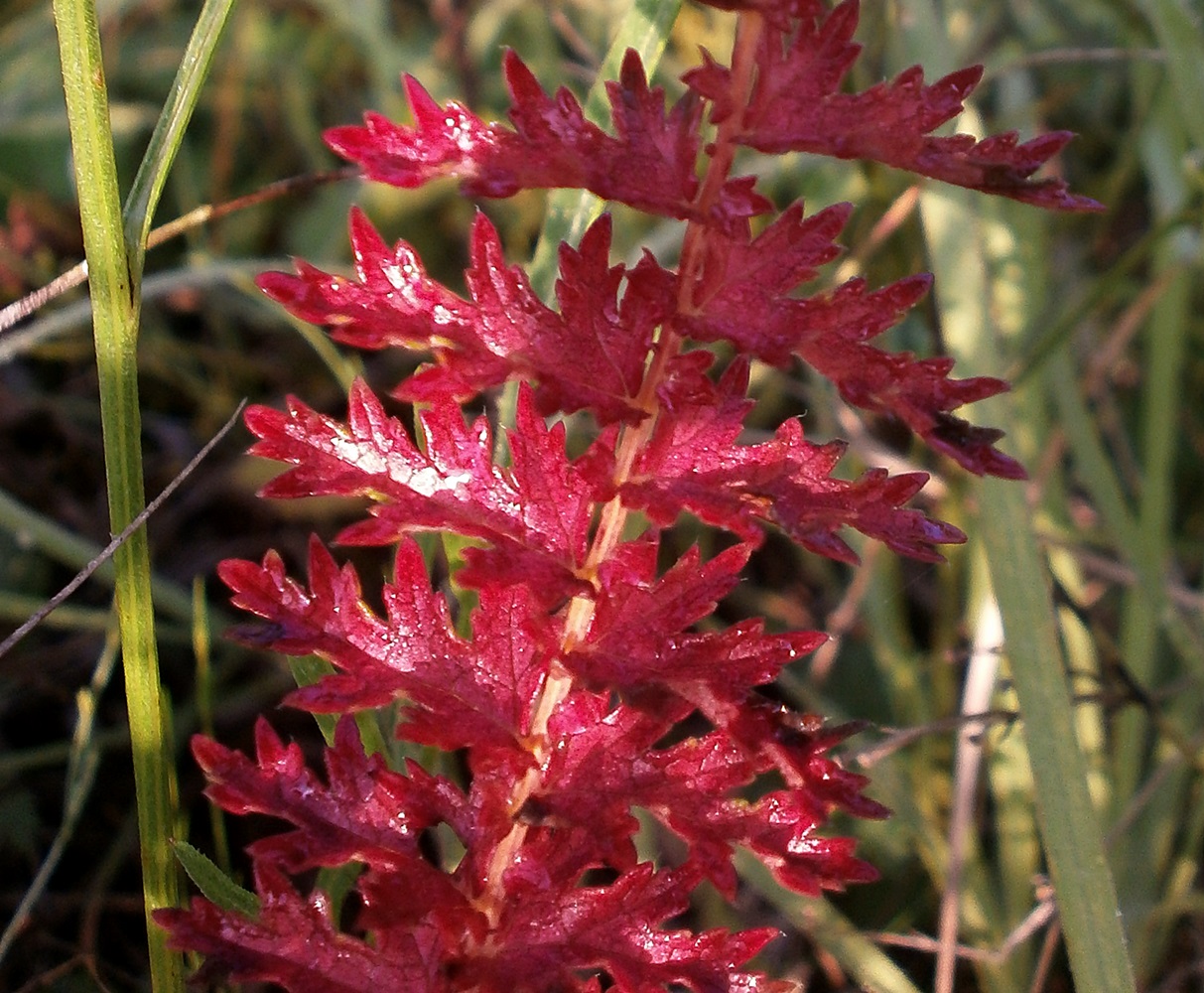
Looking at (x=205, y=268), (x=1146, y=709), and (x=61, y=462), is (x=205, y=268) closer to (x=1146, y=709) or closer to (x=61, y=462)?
(x=61, y=462)

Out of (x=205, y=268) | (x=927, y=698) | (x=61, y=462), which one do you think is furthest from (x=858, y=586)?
(x=61, y=462)

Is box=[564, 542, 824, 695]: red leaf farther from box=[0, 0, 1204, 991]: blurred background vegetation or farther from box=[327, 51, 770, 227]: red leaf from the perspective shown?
Result: box=[0, 0, 1204, 991]: blurred background vegetation

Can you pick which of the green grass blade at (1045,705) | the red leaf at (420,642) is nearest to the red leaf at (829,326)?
the red leaf at (420,642)

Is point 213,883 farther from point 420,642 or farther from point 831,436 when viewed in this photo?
point 831,436

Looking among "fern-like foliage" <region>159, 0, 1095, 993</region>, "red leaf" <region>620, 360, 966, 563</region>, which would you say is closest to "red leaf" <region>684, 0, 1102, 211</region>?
"fern-like foliage" <region>159, 0, 1095, 993</region>

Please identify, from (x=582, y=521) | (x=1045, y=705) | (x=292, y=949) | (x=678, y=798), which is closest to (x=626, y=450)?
(x=582, y=521)

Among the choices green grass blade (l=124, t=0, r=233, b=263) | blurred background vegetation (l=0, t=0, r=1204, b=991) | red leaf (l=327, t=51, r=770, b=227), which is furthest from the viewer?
blurred background vegetation (l=0, t=0, r=1204, b=991)
